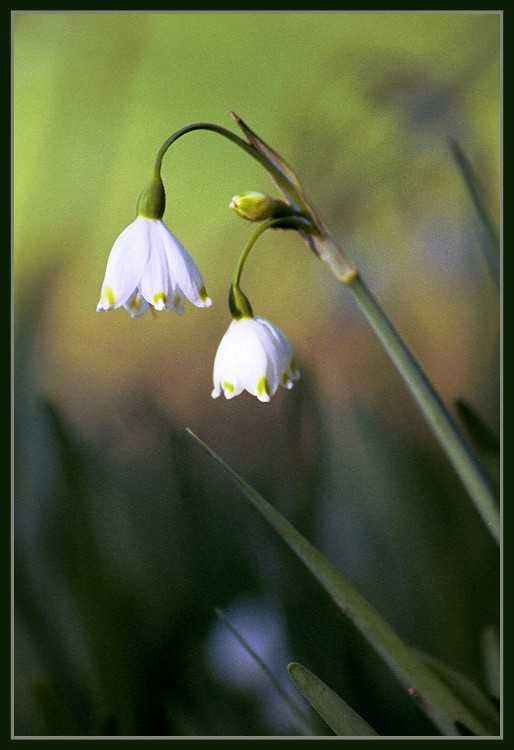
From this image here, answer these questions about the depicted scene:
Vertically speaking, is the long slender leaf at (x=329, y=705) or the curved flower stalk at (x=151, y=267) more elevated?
the curved flower stalk at (x=151, y=267)

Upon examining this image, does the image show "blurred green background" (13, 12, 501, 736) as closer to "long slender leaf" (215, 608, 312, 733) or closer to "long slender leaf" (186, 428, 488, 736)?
"long slender leaf" (215, 608, 312, 733)

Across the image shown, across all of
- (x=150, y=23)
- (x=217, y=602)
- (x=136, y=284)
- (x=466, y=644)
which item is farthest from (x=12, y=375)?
(x=466, y=644)

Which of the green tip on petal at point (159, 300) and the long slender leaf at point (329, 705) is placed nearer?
the green tip on petal at point (159, 300)

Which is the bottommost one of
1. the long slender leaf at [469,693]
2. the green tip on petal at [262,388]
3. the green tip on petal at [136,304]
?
the long slender leaf at [469,693]

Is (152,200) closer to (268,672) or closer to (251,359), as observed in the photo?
(251,359)

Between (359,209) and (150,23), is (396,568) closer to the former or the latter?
(359,209)


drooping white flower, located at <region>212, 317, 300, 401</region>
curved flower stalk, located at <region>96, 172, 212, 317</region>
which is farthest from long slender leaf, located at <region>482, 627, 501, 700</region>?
curved flower stalk, located at <region>96, 172, 212, 317</region>

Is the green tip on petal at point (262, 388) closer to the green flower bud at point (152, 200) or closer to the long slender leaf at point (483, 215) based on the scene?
the green flower bud at point (152, 200)

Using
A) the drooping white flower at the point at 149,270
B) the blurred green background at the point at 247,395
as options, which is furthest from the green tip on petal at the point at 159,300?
the blurred green background at the point at 247,395
